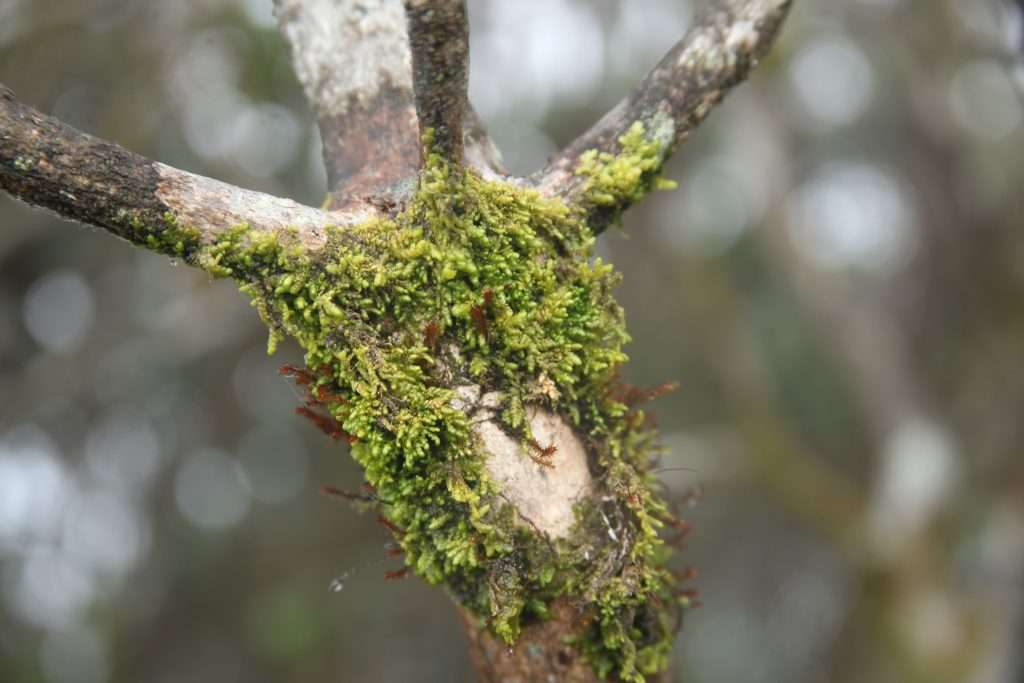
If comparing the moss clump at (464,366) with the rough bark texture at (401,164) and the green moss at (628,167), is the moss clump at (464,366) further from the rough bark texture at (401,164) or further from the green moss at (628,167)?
the green moss at (628,167)

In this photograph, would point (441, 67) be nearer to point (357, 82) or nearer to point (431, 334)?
point (431, 334)

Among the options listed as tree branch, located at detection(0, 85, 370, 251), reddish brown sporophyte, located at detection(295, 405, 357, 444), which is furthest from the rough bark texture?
reddish brown sporophyte, located at detection(295, 405, 357, 444)

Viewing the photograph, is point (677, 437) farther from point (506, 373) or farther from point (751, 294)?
point (751, 294)

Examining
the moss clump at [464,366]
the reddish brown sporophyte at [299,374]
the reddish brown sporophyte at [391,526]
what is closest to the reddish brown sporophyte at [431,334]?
the moss clump at [464,366]

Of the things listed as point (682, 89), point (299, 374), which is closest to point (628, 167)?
point (682, 89)

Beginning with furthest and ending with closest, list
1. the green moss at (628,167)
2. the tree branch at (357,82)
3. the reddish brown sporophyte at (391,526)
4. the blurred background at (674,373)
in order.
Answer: the blurred background at (674,373) → the tree branch at (357,82) → the green moss at (628,167) → the reddish brown sporophyte at (391,526)

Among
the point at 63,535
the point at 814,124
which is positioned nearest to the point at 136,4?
the point at 63,535
